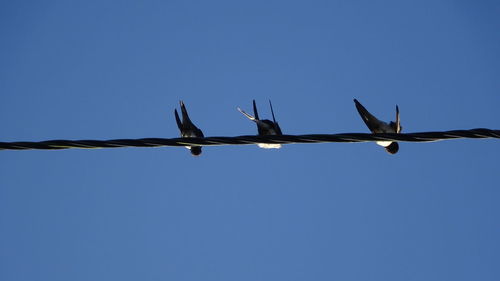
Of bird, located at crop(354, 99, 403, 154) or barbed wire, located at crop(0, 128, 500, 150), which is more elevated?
bird, located at crop(354, 99, 403, 154)

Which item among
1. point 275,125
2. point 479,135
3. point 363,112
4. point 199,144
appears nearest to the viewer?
point 479,135

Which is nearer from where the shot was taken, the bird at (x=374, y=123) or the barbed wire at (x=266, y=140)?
the barbed wire at (x=266, y=140)

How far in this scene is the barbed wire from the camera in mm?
3352

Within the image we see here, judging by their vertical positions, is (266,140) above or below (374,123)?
below

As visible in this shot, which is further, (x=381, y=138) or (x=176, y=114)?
(x=176, y=114)

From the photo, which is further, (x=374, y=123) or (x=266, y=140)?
(x=374, y=123)

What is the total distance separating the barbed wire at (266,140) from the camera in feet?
11.0

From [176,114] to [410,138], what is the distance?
2.65m

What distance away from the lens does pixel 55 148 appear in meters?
3.41

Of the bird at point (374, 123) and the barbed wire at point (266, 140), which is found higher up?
the bird at point (374, 123)

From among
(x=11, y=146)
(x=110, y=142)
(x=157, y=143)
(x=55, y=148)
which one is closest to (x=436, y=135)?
(x=157, y=143)

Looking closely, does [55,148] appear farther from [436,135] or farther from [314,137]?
[436,135]

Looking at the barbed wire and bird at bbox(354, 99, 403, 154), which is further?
bird at bbox(354, 99, 403, 154)

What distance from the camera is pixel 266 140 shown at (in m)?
3.52
